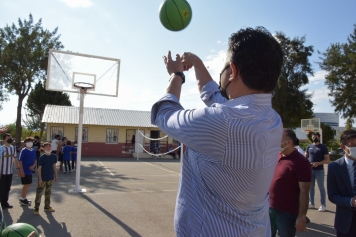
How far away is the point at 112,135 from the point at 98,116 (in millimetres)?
2998

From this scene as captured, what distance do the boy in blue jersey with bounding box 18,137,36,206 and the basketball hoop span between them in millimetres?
2885

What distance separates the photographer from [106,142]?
3244 cm

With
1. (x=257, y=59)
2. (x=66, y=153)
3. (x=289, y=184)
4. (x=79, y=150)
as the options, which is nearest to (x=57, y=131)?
(x=66, y=153)

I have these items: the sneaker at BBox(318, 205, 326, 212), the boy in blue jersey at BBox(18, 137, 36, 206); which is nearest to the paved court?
the sneaker at BBox(318, 205, 326, 212)

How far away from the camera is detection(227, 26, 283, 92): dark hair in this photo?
145cm

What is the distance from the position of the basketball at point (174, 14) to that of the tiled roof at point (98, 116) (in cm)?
2811

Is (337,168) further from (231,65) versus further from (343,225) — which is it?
(231,65)

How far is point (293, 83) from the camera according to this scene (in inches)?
1607

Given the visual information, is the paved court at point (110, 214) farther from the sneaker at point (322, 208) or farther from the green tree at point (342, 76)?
the green tree at point (342, 76)

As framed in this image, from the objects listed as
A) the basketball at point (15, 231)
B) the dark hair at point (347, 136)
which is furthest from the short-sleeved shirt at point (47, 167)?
the dark hair at point (347, 136)

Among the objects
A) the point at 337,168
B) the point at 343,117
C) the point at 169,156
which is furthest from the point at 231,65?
the point at 343,117

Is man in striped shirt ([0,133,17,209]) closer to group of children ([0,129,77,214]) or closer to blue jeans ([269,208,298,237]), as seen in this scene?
group of children ([0,129,77,214])

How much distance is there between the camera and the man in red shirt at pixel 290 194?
431 centimetres

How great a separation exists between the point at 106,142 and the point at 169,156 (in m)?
6.99
